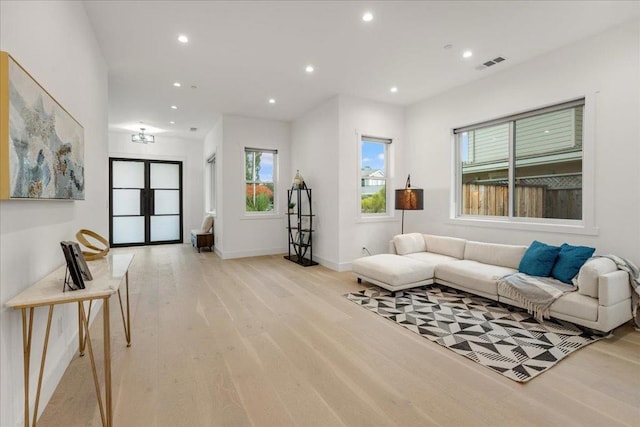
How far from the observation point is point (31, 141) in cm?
171

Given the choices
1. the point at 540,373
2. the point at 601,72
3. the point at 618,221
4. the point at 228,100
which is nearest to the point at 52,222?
the point at 540,373

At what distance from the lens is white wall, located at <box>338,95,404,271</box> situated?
17.5 ft

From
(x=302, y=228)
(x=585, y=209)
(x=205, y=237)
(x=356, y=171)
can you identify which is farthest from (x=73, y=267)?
(x=205, y=237)

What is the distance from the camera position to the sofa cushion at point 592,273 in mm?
2826

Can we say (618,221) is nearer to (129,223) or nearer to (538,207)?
(538,207)

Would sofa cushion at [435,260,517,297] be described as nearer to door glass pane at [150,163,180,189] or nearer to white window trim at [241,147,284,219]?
white window trim at [241,147,284,219]

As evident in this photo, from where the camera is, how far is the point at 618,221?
130 inches

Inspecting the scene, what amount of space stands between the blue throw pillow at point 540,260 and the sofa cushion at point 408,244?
159 centimetres

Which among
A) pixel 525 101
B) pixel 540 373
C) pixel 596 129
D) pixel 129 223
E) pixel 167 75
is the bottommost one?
pixel 540 373

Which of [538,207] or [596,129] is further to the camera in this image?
[538,207]

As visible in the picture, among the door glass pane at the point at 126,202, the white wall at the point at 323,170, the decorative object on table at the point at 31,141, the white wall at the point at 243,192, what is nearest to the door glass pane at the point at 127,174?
the door glass pane at the point at 126,202

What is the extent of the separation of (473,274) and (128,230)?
830cm

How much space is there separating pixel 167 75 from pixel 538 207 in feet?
18.4

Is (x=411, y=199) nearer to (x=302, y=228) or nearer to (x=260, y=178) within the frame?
(x=302, y=228)
